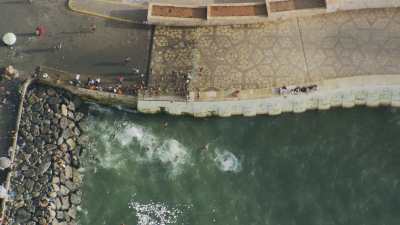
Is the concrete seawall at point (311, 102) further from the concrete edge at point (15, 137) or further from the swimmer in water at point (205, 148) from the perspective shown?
the concrete edge at point (15, 137)

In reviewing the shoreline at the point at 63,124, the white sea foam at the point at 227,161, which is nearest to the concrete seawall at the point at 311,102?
the shoreline at the point at 63,124

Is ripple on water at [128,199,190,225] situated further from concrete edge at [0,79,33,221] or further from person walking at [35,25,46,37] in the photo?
person walking at [35,25,46,37]

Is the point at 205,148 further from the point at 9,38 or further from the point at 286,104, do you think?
the point at 9,38

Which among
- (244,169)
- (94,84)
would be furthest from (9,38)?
(244,169)

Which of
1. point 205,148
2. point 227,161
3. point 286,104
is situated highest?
point 286,104

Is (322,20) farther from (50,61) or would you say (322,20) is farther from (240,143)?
(50,61)

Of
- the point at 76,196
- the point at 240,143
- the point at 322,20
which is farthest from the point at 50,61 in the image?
the point at 322,20
